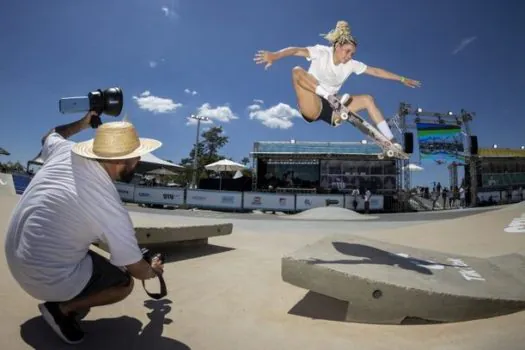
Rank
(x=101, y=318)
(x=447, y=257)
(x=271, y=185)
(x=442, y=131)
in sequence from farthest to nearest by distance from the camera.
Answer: (x=271, y=185) → (x=442, y=131) → (x=447, y=257) → (x=101, y=318)

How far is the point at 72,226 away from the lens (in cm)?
187

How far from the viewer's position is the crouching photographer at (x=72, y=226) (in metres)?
1.83

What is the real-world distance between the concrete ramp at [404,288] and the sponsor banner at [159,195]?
16233mm

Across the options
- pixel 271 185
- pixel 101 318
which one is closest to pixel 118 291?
pixel 101 318

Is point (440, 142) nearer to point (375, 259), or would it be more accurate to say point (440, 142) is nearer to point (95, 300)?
point (375, 259)

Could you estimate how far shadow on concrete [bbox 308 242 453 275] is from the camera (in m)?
2.98

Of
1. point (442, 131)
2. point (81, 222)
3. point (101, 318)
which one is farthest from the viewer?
point (442, 131)

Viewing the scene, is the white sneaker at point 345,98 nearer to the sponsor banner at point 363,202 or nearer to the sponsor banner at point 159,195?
the sponsor banner at point 159,195

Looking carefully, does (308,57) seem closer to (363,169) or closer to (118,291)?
(118,291)

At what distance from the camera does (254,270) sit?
415 cm

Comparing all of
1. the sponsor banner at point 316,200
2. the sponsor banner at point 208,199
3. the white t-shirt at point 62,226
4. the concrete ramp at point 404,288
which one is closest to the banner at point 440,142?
the sponsor banner at point 316,200

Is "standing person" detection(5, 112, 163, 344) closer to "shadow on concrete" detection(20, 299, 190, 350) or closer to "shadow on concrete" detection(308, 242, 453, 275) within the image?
"shadow on concrete" detection(20, 299, 190, 350)

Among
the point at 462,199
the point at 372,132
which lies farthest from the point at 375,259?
the point at 462,199

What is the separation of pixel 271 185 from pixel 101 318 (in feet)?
75.0
